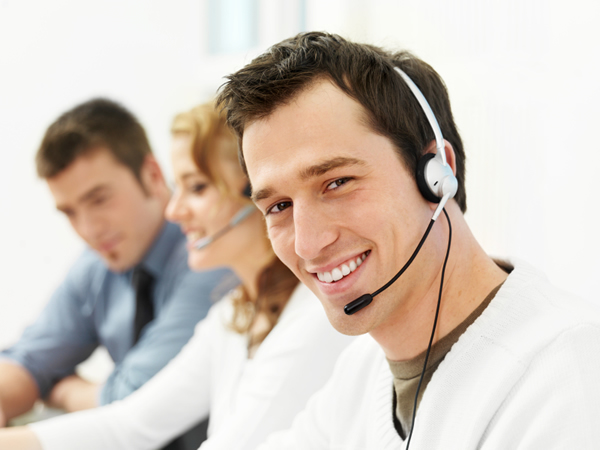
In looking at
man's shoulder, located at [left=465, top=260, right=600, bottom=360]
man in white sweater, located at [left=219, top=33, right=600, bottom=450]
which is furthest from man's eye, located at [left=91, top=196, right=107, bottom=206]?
man's shoulder, located at [left=465, top=260, right=600, bottom=360]

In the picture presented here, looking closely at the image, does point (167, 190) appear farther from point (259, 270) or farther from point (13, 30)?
point (13, 30)

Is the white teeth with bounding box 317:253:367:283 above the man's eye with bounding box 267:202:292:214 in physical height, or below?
below

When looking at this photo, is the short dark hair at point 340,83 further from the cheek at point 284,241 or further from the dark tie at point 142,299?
the dark tie at point 142,299

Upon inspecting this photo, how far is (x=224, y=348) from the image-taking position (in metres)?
1.41

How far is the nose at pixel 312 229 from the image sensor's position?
28.7 inches

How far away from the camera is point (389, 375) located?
83cm

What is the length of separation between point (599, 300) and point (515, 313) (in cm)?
73

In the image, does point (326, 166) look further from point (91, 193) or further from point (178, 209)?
point (91, 193)

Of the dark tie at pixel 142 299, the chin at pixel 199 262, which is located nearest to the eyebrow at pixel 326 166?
the chin at pixel 199 262

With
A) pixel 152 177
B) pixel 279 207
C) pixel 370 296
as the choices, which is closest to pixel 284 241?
Result: pixel 279 207

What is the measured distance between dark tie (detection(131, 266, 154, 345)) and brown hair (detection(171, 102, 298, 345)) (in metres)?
0.48

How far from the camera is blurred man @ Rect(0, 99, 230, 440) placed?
173 cm

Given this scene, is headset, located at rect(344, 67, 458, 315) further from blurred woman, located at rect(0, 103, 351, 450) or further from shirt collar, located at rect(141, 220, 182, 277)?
shirt collar, located at rect(141, 220, 182, 277)

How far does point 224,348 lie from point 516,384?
909mm
